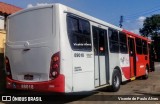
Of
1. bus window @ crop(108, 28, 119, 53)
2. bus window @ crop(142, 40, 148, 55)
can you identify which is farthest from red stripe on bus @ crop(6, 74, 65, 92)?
bus window @ crop(142, 40, 148, 55)

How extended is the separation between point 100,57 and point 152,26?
242 feet

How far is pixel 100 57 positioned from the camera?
37.1 feet

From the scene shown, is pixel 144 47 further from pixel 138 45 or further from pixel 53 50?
pixel 53 50

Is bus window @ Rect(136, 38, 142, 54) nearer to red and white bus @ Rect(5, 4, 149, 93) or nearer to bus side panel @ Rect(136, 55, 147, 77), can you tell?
bus side panel @ Rect(136, 55, 147, 77)

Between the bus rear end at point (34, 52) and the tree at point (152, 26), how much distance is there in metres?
74.6

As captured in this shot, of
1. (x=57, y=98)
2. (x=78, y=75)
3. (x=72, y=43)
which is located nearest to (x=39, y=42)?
(x=72, y=43)

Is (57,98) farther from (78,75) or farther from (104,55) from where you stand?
(104,55)

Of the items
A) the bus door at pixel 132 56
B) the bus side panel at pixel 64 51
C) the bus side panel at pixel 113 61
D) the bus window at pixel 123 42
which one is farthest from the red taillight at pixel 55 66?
the bus door at pixel 132 56

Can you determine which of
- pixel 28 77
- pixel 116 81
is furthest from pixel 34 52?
pixel 116 81

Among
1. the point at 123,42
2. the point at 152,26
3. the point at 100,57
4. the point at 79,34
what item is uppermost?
the point at 152,26

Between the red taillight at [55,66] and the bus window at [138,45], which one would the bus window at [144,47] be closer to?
the bus window at [138,45]

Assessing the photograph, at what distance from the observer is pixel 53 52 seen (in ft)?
28.6

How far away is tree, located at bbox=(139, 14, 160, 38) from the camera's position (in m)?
81.7

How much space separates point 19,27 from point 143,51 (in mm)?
10875
